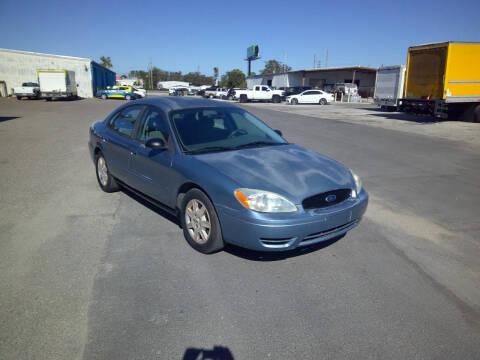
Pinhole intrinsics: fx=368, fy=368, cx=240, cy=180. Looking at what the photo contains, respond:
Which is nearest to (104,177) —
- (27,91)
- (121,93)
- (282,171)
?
(282,171)

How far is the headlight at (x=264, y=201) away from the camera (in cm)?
326

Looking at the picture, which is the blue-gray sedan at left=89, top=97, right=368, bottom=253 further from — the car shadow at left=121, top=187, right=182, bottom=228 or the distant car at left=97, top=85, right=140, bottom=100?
the distant car at left=97, top=85, right=140, bottom=100

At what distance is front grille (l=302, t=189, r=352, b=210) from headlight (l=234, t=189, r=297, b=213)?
0.18m

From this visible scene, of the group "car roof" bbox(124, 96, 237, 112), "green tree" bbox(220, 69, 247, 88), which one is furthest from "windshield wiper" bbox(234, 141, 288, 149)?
"green tree" bbox(220, 69, 247, 88)

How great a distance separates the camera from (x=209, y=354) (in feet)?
7.92

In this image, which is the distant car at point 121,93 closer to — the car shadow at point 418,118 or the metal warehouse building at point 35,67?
the metal warehouse building at point 35,67

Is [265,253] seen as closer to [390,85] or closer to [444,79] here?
[444,79]

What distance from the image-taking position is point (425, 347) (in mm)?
2510

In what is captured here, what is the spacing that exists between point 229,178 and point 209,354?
5.10ft

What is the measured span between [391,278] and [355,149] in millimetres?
7406

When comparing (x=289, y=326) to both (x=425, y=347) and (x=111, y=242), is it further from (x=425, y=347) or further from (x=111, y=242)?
(x=111, y=242)

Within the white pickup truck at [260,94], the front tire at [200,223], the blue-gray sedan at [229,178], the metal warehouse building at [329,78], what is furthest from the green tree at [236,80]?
the front tire at [200,223]

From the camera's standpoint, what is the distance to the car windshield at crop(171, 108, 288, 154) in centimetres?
418

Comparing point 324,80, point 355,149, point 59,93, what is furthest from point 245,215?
point 324,80
